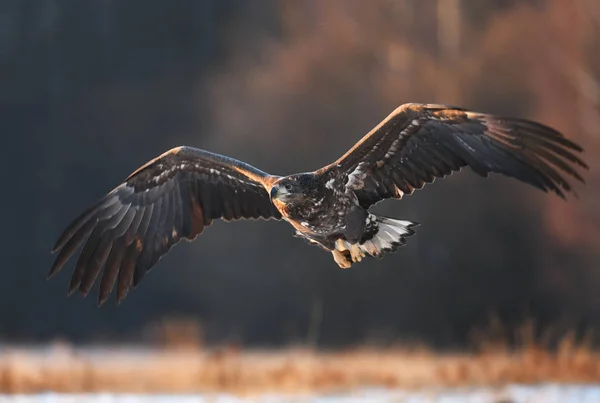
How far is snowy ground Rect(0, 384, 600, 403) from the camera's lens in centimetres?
799

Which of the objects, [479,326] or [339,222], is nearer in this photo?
[339,222]

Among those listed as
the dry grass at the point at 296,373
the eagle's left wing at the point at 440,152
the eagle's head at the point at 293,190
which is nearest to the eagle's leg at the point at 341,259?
the eagle's left wing at the point at 440,152

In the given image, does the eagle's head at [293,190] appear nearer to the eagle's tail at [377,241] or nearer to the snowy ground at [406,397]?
the eagle's tail at [377,241]

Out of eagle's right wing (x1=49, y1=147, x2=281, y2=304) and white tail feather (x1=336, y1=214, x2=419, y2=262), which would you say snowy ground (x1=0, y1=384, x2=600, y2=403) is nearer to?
eagle's right wing (x1=49, y1=147, x2=281, y2=304)

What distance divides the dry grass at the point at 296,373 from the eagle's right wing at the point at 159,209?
2.61 metres

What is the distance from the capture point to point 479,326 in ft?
42.0

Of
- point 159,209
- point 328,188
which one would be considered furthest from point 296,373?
point 328,188

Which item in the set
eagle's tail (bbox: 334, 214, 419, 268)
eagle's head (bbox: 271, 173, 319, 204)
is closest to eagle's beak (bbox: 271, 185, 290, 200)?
eagle's head (bbox: 271, 173, 319, 204)

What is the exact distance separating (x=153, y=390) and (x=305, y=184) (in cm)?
445

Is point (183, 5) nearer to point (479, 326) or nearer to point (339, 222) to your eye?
point (479, 326)

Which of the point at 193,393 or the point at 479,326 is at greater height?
the point at 479,326

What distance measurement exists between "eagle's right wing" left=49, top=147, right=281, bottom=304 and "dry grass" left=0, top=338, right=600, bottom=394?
2.61 meters

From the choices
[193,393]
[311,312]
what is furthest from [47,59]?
[193,393]

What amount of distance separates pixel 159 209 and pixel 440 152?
1.88 metres
